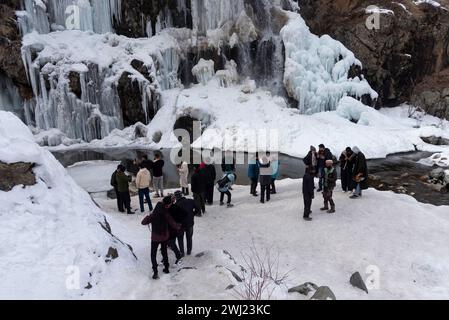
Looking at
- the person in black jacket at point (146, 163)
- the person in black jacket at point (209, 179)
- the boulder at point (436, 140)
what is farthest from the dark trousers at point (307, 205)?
the boulder at point (436, 140)

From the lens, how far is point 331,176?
33.4 ft

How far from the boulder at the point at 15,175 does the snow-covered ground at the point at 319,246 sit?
94.2 inches

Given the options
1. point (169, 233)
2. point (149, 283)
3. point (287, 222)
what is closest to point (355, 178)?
point (287, 222)

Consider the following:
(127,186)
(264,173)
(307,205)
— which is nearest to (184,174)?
(127,186)

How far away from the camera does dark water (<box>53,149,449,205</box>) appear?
51.2 feet

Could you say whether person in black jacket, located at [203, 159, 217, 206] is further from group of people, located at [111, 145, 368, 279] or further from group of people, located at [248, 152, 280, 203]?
group of people, located at [248, 152, 280, 203]

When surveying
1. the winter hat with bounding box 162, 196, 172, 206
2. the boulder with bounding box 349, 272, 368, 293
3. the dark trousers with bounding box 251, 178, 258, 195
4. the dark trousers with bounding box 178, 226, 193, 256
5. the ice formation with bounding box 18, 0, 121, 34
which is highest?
the ice formation with bounding box 18, 0, 121, 34

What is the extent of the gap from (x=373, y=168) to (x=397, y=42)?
18.4m

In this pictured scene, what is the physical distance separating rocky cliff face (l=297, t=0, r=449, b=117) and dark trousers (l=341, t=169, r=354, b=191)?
24.6 metres

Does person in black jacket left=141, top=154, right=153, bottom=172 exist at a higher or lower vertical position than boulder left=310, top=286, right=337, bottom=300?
higher

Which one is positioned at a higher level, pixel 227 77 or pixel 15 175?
pixel 227 77

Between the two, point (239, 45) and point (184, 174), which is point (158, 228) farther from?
point (239, 45)

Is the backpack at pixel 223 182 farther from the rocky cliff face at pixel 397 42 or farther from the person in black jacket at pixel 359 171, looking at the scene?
the rocky cliff face at pixel 397 42

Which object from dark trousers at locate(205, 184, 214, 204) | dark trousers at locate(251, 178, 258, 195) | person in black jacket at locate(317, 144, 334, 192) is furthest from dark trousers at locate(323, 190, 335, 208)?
dark trousers at locate(205, 184, 214, 204)
